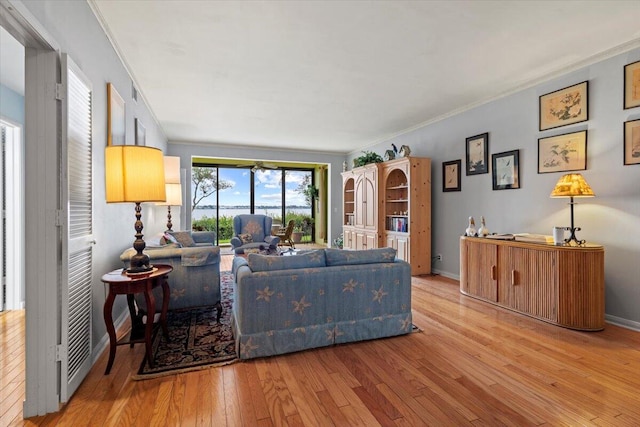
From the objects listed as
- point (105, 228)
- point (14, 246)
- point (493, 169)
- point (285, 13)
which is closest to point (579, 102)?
point (493, 169)

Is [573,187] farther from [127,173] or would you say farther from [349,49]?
[127,173]

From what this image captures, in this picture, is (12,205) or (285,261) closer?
(285,261)

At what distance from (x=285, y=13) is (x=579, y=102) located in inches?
132

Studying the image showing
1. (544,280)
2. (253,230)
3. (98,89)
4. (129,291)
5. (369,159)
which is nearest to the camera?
(129,291)

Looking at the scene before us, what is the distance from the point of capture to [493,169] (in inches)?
174

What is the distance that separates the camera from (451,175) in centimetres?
520

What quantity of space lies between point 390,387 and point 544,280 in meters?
2.30

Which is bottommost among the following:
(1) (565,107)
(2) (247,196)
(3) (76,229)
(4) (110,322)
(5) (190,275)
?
(4) (110,322)

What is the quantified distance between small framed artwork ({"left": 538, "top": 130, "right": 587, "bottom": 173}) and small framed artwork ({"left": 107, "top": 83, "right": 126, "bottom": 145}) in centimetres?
479

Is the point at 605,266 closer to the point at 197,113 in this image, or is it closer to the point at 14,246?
the point at 197,113

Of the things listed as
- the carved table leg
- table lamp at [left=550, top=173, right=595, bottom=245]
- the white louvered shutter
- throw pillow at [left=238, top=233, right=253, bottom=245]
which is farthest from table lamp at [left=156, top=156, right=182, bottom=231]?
table lamp at [left=550, top=173, right=595, bottom=245]

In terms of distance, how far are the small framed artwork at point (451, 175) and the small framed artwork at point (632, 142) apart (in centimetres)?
212

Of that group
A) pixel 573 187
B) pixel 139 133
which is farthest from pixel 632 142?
pixel 139 133

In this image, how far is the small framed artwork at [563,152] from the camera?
341cm
